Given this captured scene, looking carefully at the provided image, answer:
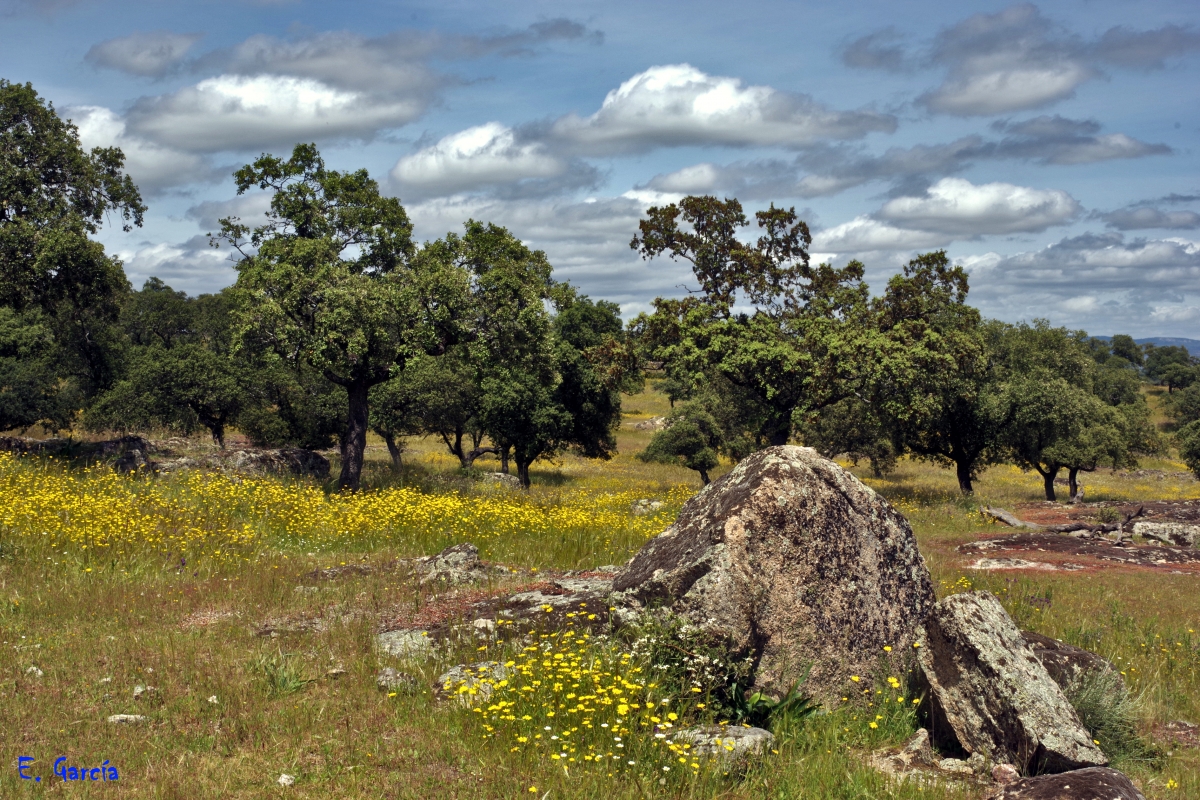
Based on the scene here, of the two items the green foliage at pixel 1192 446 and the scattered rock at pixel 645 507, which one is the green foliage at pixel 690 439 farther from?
the green foliage at pixel 1192 446

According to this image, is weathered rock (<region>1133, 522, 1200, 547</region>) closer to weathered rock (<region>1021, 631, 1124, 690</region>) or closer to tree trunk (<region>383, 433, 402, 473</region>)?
weathered rock (<region>1021, 631, 1124, 690</region>)

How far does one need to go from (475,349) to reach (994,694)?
19427 millimetres

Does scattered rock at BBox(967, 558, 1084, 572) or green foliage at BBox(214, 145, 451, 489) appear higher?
green foliage at BBox(214, 145, 451, 489)

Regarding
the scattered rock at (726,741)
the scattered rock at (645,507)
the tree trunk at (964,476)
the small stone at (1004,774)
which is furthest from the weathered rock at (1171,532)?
the scattered rock at (726,741)

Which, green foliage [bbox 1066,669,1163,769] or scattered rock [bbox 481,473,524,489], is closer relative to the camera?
green foliage [bbox 1066,669,1163,769]

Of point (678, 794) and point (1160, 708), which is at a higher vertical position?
point (678, 794)

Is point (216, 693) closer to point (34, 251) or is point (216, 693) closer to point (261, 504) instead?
point (261, 504)

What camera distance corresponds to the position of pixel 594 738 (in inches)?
286

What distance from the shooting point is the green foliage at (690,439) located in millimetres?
45219

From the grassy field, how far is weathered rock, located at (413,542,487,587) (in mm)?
828

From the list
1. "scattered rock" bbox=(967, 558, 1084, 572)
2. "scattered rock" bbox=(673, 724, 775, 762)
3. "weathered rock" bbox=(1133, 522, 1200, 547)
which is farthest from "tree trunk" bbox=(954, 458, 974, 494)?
"scattered rock" bbox=(673, 724, 775, 762)

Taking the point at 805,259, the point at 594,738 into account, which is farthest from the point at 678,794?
the point at 805,259

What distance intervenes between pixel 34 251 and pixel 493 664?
2360cm

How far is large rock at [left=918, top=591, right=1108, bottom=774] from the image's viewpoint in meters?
7.86
